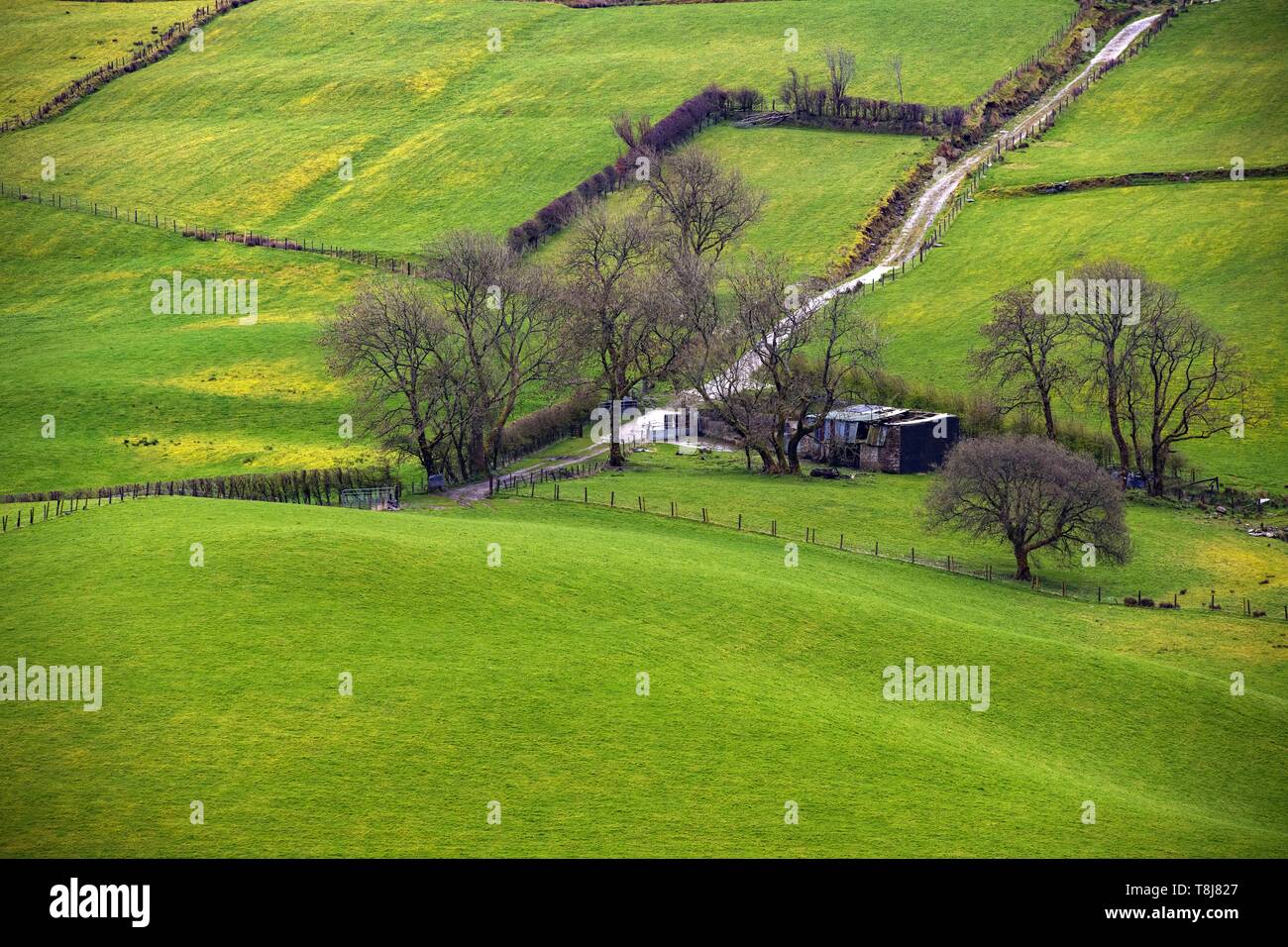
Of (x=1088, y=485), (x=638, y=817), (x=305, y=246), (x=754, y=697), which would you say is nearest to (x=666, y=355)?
(x=1088, y=485)

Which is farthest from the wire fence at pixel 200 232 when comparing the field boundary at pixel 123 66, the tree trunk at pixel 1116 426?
the tree trunk at pixel 1116 426

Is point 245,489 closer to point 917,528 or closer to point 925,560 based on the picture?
point 925,560

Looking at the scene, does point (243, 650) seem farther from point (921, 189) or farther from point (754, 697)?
point (921, 189)

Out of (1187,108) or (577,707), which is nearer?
(577,707)

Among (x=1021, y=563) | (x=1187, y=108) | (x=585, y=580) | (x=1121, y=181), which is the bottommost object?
(x=1021, y=563)

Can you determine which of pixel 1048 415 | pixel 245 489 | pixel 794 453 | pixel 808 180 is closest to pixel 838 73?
pixel 808 180

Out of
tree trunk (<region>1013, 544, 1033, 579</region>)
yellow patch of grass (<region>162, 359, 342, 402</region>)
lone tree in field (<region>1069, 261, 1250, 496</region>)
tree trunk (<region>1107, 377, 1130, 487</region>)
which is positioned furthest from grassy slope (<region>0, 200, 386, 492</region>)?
lone tree in field (<region>1069, 261, 1250, 496</region>)

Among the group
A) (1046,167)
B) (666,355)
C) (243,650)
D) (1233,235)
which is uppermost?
(1046,167)
